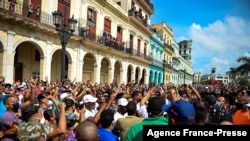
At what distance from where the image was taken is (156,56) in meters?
39.5

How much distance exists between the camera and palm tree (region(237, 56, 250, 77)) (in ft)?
113

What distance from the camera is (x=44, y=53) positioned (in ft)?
50.2

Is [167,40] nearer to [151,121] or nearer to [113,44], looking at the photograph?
[113,44]

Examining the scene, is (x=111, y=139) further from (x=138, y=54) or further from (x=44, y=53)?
(x=138, y=54)

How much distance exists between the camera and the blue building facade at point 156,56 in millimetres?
36969

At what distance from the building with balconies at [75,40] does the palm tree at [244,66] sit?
42.1ft

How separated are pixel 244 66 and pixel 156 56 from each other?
38.1 feet

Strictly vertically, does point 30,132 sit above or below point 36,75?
below

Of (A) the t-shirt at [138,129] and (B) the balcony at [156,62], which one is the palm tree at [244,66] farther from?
(A) the t-shirt at [138,129]

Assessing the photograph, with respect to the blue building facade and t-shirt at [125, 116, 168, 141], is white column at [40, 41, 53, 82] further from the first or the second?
the blue building facade

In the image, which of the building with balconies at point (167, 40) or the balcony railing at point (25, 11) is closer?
the balcony railing at point (25, 11)

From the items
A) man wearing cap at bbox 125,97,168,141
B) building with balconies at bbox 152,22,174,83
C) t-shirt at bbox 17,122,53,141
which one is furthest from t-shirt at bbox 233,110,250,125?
building with balconies at bbox 152,22,174,83

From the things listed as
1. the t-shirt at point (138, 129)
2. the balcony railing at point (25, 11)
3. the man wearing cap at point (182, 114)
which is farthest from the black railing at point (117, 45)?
the man wearing cap at point (182, 114)

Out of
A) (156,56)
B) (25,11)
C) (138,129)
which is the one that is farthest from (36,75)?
(156,56)
